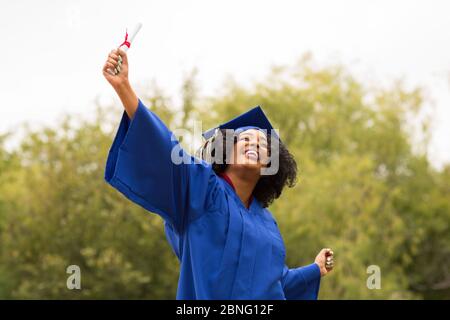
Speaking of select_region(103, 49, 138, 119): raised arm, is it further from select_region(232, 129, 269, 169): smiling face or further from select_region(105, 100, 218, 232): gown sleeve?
select_region(232, 129, 269, 169): smiling face

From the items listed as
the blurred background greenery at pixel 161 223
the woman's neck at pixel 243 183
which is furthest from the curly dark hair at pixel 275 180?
the blurred background greenery at pixel 161 223

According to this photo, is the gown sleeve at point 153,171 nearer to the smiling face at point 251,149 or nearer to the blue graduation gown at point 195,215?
the blue graduation gown at point 195,215

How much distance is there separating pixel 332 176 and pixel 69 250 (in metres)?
6.81

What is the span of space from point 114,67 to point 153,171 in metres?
0.49

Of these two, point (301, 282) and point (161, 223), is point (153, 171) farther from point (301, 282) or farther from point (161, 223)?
point (161, 223)

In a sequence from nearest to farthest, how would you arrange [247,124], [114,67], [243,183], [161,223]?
1. [114,67]
2. [243,183]
3. [247,124]
4. [161,223]

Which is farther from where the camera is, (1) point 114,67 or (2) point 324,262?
(2) point 324,262

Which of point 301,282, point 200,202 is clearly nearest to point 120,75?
point 200,202

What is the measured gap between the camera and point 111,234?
18375 millimetres

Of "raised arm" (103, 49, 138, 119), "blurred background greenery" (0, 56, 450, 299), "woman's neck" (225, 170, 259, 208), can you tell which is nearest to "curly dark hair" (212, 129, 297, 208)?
"woman's neck" (225, 170, 259, 208)

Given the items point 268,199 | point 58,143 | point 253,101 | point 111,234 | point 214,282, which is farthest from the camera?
point 253,101

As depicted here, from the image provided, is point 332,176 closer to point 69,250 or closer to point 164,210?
point 69,250

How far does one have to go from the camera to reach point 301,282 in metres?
4.28

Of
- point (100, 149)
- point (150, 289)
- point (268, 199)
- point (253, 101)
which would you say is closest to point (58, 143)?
point (100, 149)
